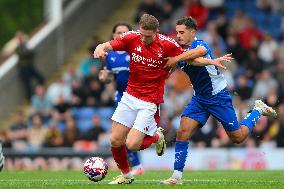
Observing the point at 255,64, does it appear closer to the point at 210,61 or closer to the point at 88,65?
the point at 88,65

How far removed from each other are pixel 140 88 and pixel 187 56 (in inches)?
36.7

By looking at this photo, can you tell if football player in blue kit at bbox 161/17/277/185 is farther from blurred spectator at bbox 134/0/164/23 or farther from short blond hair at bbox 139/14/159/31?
blurred spectator at bbox 134/0/164/23

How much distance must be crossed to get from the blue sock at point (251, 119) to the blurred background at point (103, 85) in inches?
201

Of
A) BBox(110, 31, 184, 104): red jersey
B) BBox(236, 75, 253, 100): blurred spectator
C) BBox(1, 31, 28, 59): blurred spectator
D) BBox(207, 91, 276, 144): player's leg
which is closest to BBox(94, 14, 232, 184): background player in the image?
BBox(110, 31, 184, 104): red jersey

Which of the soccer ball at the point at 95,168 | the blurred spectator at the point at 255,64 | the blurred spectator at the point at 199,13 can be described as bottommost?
the soccer ball at the point at 95,168

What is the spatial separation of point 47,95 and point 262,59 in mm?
6864

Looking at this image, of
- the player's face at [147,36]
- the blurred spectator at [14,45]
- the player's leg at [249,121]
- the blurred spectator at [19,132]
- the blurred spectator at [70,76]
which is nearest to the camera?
the player's face at [147,36]

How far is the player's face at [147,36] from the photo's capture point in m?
14.1

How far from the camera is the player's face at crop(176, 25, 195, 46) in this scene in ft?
47.4

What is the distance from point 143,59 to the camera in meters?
14.3

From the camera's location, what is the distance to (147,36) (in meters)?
14.2

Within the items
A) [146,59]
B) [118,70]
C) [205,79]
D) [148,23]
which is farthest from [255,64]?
[148,23]

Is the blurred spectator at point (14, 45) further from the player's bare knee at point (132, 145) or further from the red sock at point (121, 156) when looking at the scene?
the player's bare knee at point (132, 145)

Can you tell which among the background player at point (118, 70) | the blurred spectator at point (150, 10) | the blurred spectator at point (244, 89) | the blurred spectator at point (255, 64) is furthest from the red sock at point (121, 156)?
the blurred spectator at point (150, 10)
